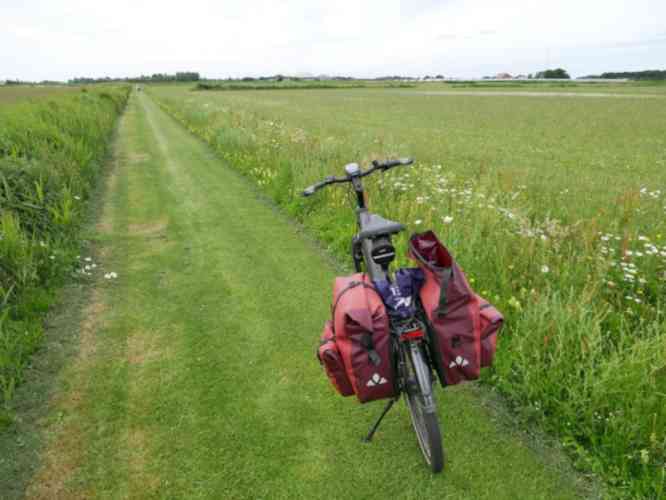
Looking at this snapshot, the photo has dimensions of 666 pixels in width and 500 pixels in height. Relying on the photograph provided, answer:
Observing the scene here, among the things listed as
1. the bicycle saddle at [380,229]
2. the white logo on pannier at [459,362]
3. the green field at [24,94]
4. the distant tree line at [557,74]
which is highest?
the distant tree line at [557,74]

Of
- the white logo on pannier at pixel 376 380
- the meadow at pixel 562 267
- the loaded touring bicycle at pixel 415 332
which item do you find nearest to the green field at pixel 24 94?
the meadow at pixel 562 267

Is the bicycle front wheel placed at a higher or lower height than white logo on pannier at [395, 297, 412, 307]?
lower

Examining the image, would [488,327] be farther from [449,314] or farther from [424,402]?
[424,402]

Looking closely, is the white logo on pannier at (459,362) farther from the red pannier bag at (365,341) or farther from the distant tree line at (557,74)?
the distant tree line at (557,74)

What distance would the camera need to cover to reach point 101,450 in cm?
337

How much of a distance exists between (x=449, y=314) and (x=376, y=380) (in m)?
0.60

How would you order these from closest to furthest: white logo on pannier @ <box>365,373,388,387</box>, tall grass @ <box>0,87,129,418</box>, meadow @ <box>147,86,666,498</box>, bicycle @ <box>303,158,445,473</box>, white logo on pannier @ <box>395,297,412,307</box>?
white logo on pannier @ <box>365,373,388,387</box> < bicycle @ <box>303,158,445,473</box> < white logo on pannier @ <box>395,297,412,307</box> < meadow @ <box>147,86,666,498</box> < tall grass @ <box>0,87,129,418</box>

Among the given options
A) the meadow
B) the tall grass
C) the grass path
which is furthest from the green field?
the grass path

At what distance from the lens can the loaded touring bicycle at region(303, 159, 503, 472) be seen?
2447mm

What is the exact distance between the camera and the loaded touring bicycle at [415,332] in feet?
8.03

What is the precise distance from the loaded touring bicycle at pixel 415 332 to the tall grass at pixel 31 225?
10.9 ft

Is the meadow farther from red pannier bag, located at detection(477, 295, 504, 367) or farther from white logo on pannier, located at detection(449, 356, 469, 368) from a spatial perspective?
white logo on pannier, located at detection(449, 356, 469, 368)

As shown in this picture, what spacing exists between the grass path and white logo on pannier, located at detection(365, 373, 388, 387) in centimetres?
102

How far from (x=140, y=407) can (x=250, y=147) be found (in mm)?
11189
